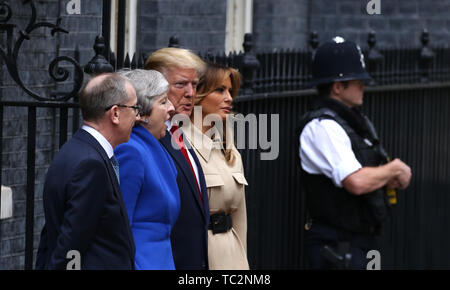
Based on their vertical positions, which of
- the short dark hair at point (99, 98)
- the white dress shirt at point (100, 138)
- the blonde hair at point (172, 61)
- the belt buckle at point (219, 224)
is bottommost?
the belt buckle at point (219, 224)

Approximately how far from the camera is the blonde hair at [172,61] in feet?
16.8

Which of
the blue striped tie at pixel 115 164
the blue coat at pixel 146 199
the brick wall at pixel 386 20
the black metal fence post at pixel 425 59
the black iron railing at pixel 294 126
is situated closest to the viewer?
the blue striped tie at pixel 115 164

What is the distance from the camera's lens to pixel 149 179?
450 centimetres

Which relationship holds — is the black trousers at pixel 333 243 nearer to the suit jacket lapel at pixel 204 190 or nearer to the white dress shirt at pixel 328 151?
the white dress shirt at pixel 328 151

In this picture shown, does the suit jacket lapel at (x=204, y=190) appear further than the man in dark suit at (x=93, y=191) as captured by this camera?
Yes

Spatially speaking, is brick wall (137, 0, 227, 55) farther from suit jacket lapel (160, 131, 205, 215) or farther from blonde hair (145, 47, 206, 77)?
suit jacket lapel (160, 131, 205, 215)

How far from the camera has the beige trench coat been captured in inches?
205

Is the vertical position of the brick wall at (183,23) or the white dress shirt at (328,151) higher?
the brick wall at (183,23)

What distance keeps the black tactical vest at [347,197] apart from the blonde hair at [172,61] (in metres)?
1.48

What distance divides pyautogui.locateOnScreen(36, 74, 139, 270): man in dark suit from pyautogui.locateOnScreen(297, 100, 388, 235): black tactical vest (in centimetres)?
236

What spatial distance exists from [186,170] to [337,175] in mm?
1623

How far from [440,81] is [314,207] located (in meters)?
3.45

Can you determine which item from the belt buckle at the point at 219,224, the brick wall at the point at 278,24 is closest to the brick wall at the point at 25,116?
the belt buckle at the point at 219,224

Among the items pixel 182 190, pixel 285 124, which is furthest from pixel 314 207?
pixel 182 190
